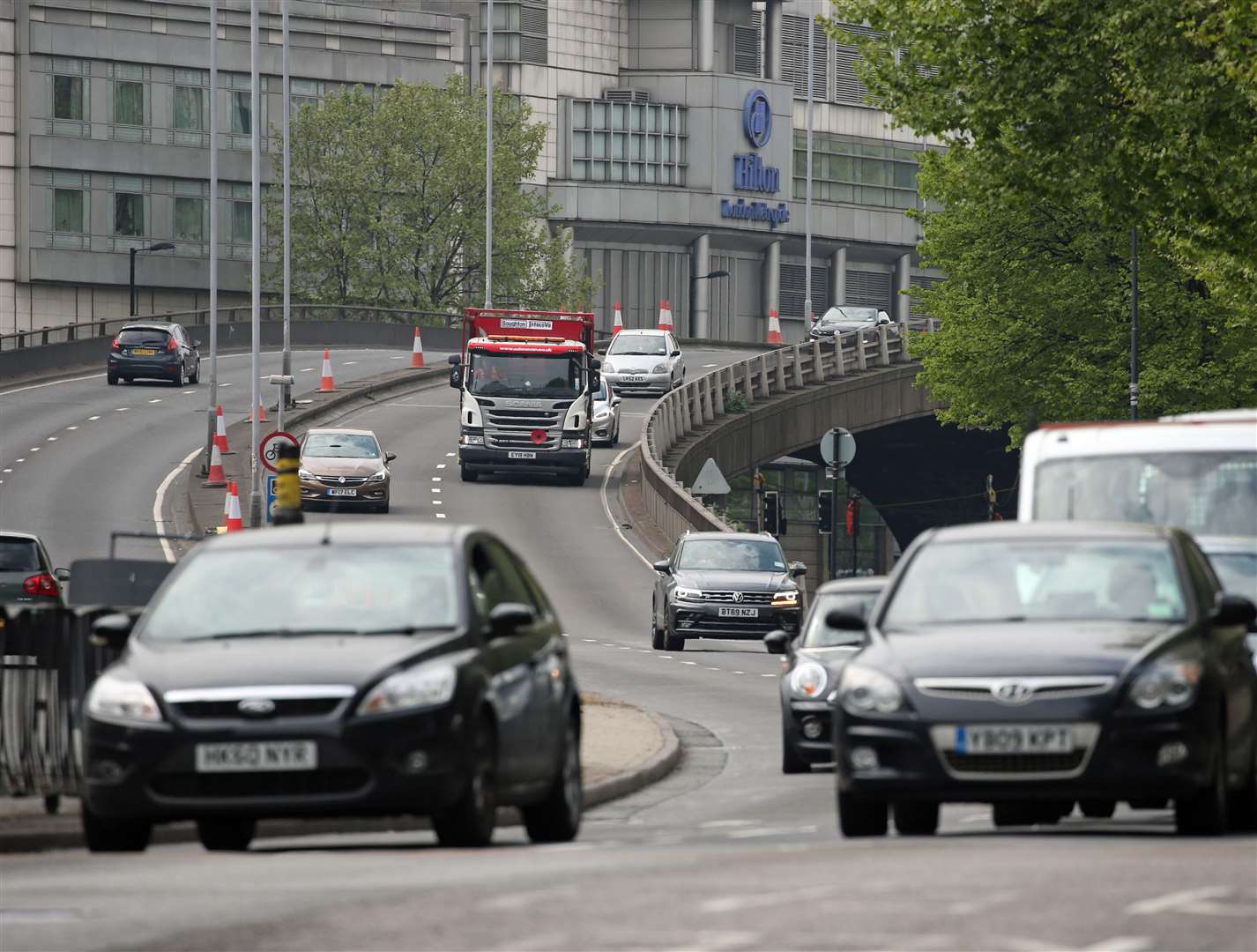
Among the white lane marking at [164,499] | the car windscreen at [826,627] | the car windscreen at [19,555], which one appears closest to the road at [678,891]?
the car windscreen at [826,627]

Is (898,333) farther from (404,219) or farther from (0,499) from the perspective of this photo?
(0,499)

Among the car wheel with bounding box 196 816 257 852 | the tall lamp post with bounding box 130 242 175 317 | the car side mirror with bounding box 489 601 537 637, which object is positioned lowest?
the car wheel with bounding box 196 816 257 852

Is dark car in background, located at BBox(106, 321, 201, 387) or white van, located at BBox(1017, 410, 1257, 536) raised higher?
dark car in background, located at BBox(106, 321, 201, 387)

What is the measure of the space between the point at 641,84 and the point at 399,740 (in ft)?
348

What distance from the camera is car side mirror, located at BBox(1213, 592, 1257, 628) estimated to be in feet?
39.2

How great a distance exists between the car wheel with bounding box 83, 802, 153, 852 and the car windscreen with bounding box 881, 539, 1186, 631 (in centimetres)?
347

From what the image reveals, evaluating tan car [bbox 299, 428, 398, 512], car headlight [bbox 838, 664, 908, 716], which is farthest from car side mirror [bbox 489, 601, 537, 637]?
tan car [bbox 299, 428, 398, 512]

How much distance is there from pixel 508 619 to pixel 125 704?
167 centimetres

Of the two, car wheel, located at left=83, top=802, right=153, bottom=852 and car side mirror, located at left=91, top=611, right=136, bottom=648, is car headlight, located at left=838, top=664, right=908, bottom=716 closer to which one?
car wheel, located at left=83, top=802, right=153, bottom=852

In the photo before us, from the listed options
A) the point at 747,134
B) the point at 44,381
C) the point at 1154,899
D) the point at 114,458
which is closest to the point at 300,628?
the point at 1154,899

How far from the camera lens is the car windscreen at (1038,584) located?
39.6 ft

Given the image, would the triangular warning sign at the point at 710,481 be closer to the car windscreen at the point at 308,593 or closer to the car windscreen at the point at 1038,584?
the car windscreen at the point at 1038,584

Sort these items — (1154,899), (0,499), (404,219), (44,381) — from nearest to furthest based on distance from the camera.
→ 1. (1154,899)
2. (0,499)
3. (44,381)
4. (404,219)

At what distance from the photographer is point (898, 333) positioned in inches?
3014
